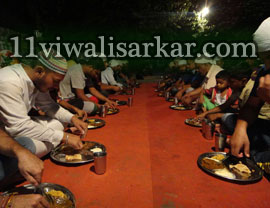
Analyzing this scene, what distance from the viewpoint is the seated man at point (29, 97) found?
197 centimetres

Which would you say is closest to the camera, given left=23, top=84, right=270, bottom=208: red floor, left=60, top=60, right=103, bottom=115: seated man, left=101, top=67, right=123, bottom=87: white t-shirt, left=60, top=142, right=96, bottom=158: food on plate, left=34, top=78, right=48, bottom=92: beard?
left=23, top=84, right=270, bottom=208: red floor

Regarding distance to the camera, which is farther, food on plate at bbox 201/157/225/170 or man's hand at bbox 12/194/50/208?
food on plate at bbox 201/157/225/170

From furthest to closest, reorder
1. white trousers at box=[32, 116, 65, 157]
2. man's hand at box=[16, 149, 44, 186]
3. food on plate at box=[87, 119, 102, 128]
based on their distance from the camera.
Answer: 1. food on plate at box=[87, 119, 102, 128]
2. white trousers at box=[32, 116, 65, 157]
3. man's hand at box=[16, 149, 44, 186]

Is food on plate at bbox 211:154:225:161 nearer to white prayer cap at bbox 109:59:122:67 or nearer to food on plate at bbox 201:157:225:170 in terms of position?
food on plate at bbox 201:157:225:170

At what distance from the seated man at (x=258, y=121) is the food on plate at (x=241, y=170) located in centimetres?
11

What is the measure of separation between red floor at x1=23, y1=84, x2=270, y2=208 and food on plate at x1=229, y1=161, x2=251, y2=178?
11cm

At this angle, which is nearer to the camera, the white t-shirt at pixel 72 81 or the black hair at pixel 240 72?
the black hair at pixel 240 72

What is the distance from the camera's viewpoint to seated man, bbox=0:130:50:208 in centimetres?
125

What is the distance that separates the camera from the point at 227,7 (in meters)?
7.92

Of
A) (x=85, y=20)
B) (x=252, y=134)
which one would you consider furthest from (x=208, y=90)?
(x=85, y=20)

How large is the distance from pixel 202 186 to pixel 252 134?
116cm

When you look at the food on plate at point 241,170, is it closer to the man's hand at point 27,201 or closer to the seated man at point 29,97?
the seated man at point 29,97

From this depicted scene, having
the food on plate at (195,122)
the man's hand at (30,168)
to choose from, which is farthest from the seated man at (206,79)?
the man's hand at (30,168)

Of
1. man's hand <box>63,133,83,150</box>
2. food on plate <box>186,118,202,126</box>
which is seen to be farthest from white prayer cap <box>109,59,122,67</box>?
man's hand <box>63,133,83,150</box>
